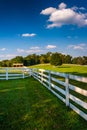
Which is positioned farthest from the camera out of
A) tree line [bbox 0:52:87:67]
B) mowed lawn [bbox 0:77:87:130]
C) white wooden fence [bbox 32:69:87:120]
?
tree line [bbox 0:52:87:67]

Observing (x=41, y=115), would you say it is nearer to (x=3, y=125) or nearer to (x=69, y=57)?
(x=3, y=125)

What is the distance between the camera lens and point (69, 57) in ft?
446

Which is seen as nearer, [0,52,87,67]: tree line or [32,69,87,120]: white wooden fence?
[32,69,87,120]: white wooden fence

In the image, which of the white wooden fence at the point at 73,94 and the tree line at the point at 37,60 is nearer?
the white wooden fence at the point at 73,94

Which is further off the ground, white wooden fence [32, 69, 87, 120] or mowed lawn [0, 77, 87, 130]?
white wooden fence [32, 69, 87, 120]

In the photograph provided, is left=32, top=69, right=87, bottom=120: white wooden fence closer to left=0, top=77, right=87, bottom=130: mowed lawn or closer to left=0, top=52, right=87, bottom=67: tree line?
left=0, top=77, right=87, bottom=130: mowed lawn

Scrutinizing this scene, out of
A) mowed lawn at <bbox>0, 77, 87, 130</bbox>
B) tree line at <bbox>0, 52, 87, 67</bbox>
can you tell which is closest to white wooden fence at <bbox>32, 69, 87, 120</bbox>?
mowed lawn at <bbox>0, 77, 87, 130</bbox>

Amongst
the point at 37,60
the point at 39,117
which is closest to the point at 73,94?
the point at 39,117

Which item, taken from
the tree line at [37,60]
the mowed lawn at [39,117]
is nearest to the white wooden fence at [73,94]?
the mowed lawn at [39,117]

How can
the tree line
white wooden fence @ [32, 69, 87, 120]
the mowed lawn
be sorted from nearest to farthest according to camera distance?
the mowed lawn, white wooden fence @ [32, 69, 87, 120], the tree line

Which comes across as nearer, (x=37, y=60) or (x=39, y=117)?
(x=39, y=117)

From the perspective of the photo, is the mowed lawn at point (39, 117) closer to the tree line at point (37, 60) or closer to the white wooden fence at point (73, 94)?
the white wooden fence at point (73, 94)

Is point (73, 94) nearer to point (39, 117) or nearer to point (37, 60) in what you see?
point (39, 117)

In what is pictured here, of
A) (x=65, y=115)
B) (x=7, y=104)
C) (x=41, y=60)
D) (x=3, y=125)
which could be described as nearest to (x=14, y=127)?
(x=3, y=125)
